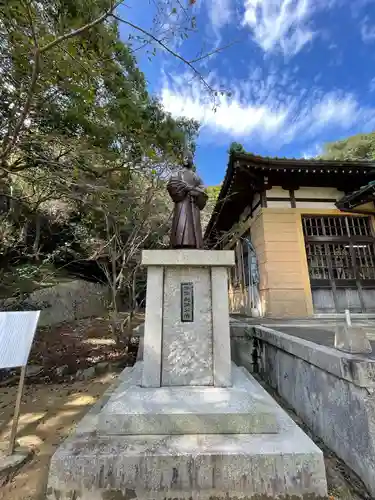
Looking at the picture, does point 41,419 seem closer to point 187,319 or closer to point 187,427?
point 187,427

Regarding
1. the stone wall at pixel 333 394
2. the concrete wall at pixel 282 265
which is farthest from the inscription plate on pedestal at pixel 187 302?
the concrete wall at pixel 282 265

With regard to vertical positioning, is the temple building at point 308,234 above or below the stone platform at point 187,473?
above

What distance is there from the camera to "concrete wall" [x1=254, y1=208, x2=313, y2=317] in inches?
284

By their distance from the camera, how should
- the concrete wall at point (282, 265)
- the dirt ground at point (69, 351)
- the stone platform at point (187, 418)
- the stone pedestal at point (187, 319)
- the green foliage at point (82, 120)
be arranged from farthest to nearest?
the concrete wall at point (282, 265), the dirt ground at point (69, 351), the green foliage at point (82, 120), the stone pedestal at point (187, 319), the stone platform at point (187, 418)

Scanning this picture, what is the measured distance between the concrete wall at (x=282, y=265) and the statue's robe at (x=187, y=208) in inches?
183

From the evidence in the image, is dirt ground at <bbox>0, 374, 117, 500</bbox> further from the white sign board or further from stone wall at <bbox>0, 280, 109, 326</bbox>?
stone wall at <bbox>0, 280, 109, 326</bbox>

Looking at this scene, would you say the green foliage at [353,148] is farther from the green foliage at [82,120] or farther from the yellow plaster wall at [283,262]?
the green foliage at [82,120]

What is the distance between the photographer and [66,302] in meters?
9.75

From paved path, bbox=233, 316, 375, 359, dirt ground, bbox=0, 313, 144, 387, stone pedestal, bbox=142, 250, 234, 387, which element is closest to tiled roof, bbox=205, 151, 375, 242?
paved path, bbox=233, 316, 375, 359

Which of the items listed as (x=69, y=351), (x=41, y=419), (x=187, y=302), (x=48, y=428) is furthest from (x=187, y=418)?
(x=69, y=351)

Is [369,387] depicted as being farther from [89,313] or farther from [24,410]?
[89,313]

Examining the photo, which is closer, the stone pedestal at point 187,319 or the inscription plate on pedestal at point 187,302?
the stone pedestal at point 187,319

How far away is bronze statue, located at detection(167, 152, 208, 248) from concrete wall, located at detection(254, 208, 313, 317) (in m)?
4.64

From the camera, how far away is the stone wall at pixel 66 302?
335 inches
